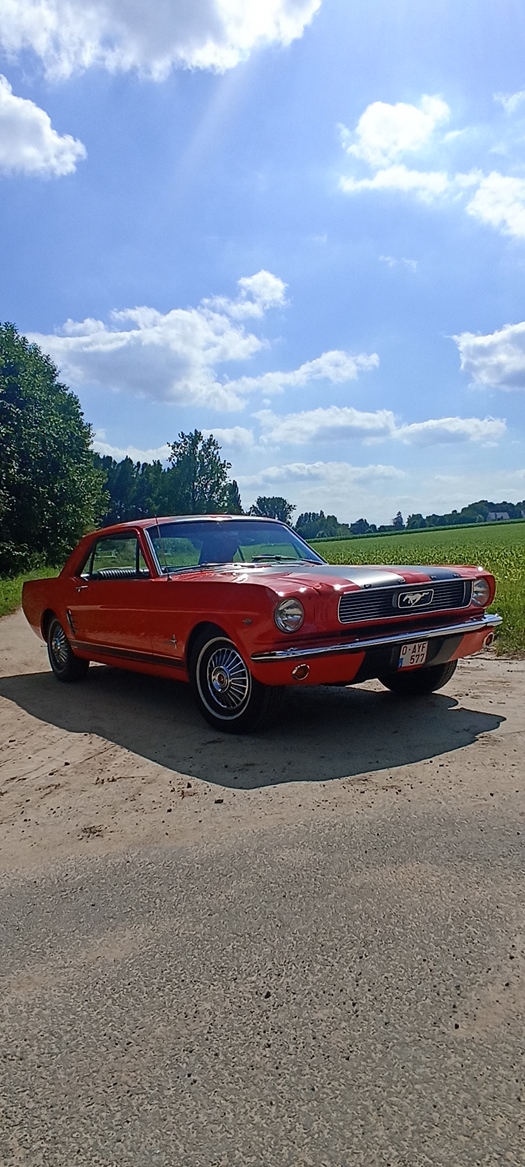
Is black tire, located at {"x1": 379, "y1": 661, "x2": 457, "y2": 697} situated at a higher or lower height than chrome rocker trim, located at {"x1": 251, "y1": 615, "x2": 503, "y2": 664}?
lower

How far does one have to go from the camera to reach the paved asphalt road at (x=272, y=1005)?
167 cm

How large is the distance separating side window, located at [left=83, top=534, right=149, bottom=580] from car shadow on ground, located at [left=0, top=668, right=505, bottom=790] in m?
1.03

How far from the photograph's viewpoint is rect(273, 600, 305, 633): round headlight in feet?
14.5

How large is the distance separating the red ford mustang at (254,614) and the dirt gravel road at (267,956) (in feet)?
1.70

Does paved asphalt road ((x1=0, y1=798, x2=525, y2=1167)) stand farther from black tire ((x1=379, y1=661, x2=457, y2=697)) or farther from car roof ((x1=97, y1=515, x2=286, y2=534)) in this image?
car roof ((x1=97, y1=515, x2=286, y2=534))

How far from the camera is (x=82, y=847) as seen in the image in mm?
3295

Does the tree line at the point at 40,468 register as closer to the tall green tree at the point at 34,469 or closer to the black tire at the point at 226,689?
the tall green tree at the point at 34,469

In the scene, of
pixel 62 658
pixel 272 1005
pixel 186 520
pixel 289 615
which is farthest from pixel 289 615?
pixel 62 658

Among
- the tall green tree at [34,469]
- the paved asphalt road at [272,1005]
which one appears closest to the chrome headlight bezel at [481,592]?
the paved asphalt road at [272,1005]

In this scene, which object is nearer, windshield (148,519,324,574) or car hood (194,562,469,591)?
car hood (194,562,469,591)

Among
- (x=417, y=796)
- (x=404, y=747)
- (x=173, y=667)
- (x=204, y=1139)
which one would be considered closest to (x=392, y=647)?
(x=404, y=747)

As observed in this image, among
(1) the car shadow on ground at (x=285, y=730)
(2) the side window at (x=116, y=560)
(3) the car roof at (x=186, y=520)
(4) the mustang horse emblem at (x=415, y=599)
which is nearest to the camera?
(1) the car shadow on ground at (x=285, y=730)

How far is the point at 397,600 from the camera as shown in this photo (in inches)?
191

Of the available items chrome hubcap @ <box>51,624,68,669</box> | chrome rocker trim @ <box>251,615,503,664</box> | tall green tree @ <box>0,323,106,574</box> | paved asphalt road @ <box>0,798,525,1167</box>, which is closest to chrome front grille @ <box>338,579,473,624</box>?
chrome rocker trim @ <box>251,615,503,664</box>
